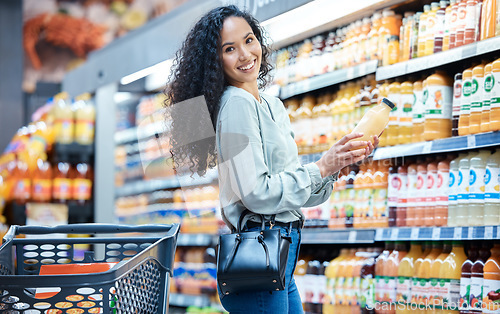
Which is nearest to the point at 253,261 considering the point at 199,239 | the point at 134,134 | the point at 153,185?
the point at 199,239

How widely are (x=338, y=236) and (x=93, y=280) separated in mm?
2421

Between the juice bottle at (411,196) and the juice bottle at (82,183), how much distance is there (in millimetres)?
3229

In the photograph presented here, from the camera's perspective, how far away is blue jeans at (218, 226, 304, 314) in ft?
5.72

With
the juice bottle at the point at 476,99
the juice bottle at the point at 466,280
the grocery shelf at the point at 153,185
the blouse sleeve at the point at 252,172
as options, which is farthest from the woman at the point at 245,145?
the grocery shelf at the point at 153,185

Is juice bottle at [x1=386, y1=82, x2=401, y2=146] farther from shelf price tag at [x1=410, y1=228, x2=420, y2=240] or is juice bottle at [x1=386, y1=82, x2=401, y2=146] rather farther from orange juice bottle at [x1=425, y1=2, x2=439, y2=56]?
shelf price tag at [x1=410, y1=228, x2=420, y2=240]

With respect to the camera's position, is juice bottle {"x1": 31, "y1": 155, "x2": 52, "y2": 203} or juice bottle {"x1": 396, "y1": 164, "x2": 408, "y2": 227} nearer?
juice bottle {"x1": 396, "y1": 164, "x2": 408, "y2": 227}

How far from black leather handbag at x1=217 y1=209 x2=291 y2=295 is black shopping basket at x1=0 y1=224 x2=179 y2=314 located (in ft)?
0.49

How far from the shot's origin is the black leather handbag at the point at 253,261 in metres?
1.70

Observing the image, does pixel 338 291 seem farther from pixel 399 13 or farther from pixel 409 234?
pixel 399 13

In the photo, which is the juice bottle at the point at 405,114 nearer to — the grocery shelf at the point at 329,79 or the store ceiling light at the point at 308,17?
the grocery shelf at the point at 329,79

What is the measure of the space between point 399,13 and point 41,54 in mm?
6453

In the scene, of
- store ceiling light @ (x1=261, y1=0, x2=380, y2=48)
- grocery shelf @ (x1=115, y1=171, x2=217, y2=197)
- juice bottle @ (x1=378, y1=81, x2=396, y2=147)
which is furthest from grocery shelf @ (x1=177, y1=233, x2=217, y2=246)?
juice bottle @ (x1=378, y1=81, x2=396, y2=147)

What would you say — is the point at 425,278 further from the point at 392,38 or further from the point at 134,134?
the point at 134,134

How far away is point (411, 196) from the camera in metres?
3.34
